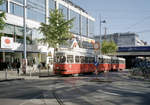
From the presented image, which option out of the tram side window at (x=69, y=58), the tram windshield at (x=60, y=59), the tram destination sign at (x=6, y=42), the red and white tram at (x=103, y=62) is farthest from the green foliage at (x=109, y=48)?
the tram destination sign at (x=6, y=42)

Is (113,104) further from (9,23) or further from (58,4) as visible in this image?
(58,4)

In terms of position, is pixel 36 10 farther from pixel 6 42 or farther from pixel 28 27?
pixel 6 42

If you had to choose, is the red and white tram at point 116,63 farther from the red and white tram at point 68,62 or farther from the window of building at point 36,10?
the window of building at point 36,10

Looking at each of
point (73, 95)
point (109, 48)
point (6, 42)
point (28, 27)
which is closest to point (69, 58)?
point (6, 42)

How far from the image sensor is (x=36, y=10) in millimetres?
43750

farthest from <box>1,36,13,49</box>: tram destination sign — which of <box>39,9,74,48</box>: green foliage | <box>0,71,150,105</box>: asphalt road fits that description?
<box>39,9,74,48</box>: green foliage

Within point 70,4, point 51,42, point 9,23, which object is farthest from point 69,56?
point 70,4

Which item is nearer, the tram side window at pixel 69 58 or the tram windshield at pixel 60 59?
the tram windshield at pixel 60 59

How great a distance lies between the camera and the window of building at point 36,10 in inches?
1629

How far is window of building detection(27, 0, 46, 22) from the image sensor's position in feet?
136

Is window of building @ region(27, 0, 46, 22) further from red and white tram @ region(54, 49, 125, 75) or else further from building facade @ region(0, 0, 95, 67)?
red and white tram @ region(54, 49, 125, 75)

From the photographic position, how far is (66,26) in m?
36.1

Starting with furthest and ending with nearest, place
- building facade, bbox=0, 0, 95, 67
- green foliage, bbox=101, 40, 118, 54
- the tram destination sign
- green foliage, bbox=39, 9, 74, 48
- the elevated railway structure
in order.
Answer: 1. green foliage, bbox=101, 40, 118, 54
2. the elevated railway structure
3. green foliage, bbox=39, 9, 74, 48
4. building facade, bbox=0, 0, 95, 67
5. the tram destination sign

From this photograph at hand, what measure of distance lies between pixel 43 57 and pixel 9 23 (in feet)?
39.4
